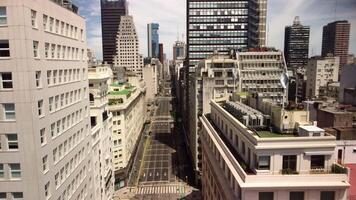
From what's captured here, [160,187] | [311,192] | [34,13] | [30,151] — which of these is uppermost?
[34,13]

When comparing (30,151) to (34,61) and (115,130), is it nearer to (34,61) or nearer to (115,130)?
(34,61)

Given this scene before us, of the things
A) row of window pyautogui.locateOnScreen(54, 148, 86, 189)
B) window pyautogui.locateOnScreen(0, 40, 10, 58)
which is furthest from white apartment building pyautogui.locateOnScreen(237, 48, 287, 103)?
window pyautogui.locateOnScreen(0, 40, 10, 58)

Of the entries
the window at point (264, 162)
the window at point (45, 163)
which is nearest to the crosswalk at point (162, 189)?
the window at point (45, 163)

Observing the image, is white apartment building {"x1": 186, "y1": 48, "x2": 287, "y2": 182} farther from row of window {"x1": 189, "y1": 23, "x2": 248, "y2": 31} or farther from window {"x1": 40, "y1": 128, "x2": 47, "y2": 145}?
window {"x1": 40, "y1": 128, "x2": 47, "y2": 145}

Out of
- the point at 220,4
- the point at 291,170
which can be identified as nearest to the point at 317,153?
the point at 291,170

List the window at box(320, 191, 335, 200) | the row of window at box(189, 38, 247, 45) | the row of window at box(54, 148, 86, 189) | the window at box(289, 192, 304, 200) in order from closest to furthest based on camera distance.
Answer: the window at box(320, 191, 335, 200) → the window at box(289, 192, 304, 200) → the row of window at box(54, 148, 86, 189) → the row of window at box(189, 38, 247, 45)

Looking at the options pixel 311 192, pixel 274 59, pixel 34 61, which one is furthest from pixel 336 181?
pixel 274 59
